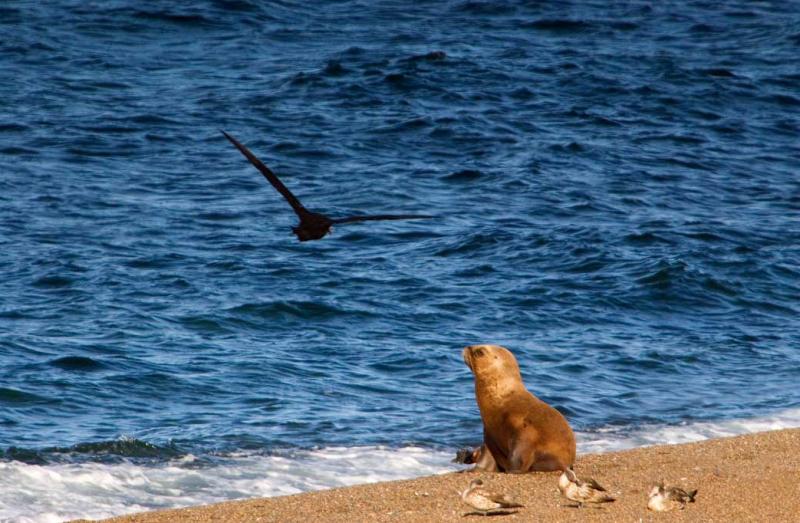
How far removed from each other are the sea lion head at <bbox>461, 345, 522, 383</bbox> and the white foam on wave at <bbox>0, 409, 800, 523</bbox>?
0.93 meters

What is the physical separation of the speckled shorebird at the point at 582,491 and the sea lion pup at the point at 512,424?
812 millimetres

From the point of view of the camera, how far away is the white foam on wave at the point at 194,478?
803 cm

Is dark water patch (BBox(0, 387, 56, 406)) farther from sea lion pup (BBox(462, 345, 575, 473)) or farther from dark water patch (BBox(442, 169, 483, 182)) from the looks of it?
dark water patch (BBox(442, 169, 483, 182))

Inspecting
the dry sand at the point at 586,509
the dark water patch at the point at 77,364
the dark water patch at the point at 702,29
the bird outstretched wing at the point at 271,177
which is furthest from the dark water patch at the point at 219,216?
the dark water patch at the point at 702,29

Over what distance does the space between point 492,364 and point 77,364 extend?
467 centimetres

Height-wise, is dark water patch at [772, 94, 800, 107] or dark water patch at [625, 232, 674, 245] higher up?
dark water patch at [772, 94, 800, 107]

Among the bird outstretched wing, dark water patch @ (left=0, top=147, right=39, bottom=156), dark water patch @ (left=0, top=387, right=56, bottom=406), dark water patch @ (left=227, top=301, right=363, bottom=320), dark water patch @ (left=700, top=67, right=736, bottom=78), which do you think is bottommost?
dark water patch @ (left=227, top=301, right=363, bottom=320)

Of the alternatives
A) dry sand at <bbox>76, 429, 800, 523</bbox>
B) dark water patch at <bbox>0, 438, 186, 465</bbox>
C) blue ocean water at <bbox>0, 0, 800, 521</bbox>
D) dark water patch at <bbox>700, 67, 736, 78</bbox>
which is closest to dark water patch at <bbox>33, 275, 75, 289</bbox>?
blue ocean water at <bbox>0, 0, 800, 521</bbox>

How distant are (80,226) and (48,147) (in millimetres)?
3632

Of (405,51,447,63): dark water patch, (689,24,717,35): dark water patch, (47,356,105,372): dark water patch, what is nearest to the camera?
(47,356,105,372): dark water patch

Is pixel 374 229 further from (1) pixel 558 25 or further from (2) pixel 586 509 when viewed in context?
(1) pixel 558 25

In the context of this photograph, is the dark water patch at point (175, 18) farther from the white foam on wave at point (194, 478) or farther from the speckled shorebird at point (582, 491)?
the speckled shorebird at point (582, 491)

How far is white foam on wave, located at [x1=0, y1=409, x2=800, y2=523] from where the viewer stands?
26.3 ft

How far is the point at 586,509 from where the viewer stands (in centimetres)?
701
